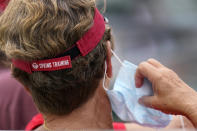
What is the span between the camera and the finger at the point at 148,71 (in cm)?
185

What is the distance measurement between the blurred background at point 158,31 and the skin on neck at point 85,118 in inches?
147

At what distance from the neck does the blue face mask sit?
0.15 m

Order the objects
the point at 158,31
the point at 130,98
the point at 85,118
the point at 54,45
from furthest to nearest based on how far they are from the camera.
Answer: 1. the point at 158,31
2. the point at 130,98
3. the point at 85,118
4. the point at 54,45

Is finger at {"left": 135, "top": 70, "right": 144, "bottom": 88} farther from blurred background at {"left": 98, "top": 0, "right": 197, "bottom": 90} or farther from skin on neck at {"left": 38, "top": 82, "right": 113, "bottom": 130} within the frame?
blurred background at {"left": 98, "top": 0, "right": 197, "bottom": 90}

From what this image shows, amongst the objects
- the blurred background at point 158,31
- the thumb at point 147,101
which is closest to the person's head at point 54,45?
the thumb at point 147,101

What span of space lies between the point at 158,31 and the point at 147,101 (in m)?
4.82

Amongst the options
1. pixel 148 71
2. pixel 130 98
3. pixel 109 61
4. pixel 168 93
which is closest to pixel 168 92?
pixel 168 93

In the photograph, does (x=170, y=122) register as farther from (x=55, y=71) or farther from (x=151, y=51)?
(x=151, y=51)

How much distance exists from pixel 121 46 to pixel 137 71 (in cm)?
388

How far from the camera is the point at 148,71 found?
1.87m

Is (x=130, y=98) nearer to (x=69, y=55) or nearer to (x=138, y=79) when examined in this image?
(x=138, y=79)

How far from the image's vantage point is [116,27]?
617cm

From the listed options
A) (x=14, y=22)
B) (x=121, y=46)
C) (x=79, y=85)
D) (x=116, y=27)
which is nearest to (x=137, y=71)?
(x=79, y=85)

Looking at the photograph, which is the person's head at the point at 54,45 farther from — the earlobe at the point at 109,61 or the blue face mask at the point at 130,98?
the blue face mask at the point at 130,98
